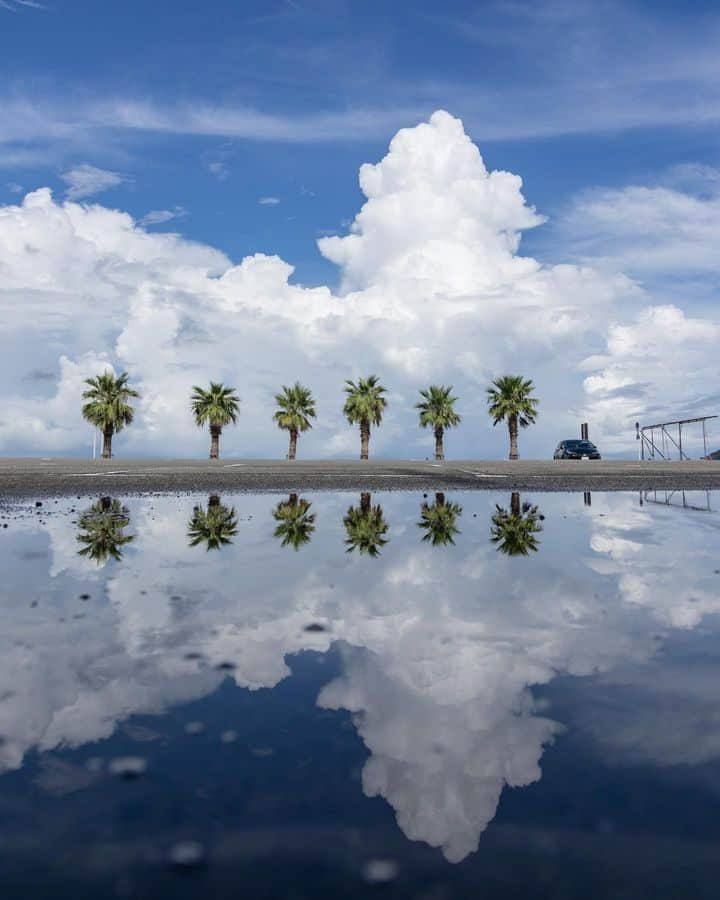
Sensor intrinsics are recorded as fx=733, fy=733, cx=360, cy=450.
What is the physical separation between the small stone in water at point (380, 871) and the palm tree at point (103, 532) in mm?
6095

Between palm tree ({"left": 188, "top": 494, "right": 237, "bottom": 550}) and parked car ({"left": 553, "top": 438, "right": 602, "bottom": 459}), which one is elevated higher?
parked car ({"left": 553, "top": 438, "right": 602, "bottom": 459})

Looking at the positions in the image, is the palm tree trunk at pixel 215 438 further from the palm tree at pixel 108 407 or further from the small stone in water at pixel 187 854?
the small stone in water at pixel 187 854

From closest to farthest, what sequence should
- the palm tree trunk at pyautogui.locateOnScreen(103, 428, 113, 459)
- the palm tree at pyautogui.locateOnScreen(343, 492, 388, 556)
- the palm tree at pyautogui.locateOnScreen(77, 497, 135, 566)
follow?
the palm tree at pyautogui.locateOnScreen(77, 497, 135, 566) → the palm tree at pyautogui.locateOnScreen(343, 492, 388, 556) → the palm tree trunk at pyautogui.locateOnScreen(103, 428, 113, 459)

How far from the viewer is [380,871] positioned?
88.5 inches

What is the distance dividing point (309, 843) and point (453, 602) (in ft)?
12.2

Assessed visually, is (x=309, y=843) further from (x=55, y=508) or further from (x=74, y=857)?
(x=55, y=508)

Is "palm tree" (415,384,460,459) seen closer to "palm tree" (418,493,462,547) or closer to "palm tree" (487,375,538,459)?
"palm tree" (487,375,538,459)

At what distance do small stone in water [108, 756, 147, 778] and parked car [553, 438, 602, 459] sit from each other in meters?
52.6

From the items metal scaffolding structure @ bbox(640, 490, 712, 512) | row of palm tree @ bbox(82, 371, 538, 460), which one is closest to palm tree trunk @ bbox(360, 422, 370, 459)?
row of palm tree @ bbox(82, 371, 538, 460)

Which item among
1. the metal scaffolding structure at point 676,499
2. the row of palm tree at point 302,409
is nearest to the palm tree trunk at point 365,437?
the row of palm tree at point 302,409

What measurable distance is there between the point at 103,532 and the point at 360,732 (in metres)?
7.99

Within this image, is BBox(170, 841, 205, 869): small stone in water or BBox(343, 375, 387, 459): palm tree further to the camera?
BBox(343, 375, 387, 459): palm tree

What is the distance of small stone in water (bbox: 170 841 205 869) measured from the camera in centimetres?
227

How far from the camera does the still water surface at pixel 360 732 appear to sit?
228cm
